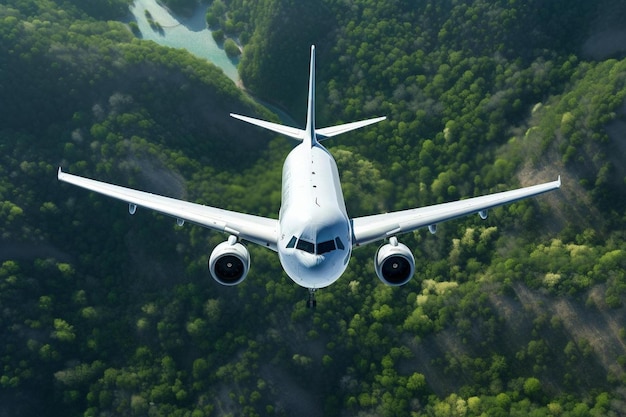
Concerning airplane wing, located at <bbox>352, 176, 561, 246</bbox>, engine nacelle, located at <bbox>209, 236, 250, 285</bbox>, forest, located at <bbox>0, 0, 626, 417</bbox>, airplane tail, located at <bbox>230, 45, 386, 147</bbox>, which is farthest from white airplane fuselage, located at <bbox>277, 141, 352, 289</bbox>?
forest, located at <bbox>0, 0, 626, 417</bbox>

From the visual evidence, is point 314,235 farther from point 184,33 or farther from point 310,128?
point 184,33

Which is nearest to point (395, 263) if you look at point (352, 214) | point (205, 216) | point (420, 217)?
point (420, 217)

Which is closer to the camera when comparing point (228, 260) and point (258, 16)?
point (228, 260)

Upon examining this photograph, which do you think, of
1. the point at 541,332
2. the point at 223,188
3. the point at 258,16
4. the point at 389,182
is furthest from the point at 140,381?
the point at 258,16

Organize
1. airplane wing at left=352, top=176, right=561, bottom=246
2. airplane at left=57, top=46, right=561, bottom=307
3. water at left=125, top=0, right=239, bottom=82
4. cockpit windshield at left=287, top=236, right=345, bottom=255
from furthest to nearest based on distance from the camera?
water at left=125, top=0, right=239, bottom=82 → airplane wing at left=352, top=176, right=561, bottom=246 → airplane at left=57, top=46, right=561, bottom=307 → cockpit windshield at left=287, top=236, right=345, bottom=255

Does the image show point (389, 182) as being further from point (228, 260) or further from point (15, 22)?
point (15, 22)

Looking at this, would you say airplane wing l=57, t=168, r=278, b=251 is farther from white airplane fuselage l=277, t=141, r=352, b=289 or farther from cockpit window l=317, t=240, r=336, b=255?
cockpit window l=317, t=240, r=336, b=255

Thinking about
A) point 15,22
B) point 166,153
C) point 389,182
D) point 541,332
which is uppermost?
point 15,22
